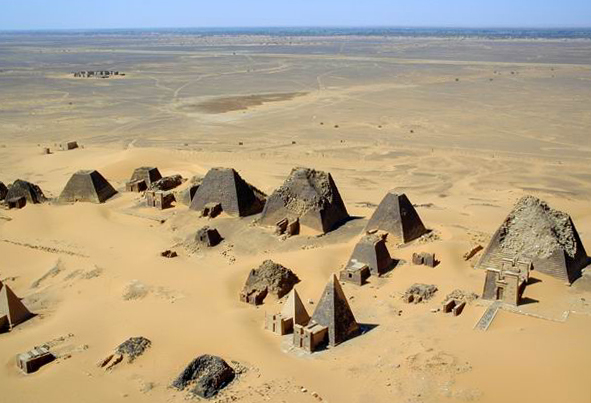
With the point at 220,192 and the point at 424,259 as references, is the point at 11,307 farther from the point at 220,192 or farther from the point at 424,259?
the point at 424,259

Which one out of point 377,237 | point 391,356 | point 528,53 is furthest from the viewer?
point 528,53

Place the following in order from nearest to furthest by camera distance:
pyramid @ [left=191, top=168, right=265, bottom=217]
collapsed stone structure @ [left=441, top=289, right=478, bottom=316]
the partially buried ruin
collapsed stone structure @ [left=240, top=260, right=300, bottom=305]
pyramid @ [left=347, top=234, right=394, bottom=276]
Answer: collapsed stone structure @ [left=441, top=289, right=478, bottom=316]
collapsed stone structure @ [left=240, top=260, right=300, bottom=305]
the partially buried ruin
pyramid @ [left=347, top=234, right=394, bottom=276]
pyramid @ [left=191, top=168, right=265, bottom=217]

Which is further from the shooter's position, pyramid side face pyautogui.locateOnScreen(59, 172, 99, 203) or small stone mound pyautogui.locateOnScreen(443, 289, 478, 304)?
pyramid side face pyautogui.locateOnScreen(59, 172, 99, 203)

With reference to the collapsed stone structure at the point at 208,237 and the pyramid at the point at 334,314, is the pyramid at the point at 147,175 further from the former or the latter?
the pyramid at the point at 334,314

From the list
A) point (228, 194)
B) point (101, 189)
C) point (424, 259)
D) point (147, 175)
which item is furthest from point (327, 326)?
point (147, 175)

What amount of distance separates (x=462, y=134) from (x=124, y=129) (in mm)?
32652

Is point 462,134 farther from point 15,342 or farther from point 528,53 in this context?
point 528,53

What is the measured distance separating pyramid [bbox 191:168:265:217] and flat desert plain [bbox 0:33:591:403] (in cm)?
93

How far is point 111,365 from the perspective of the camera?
56.9ft

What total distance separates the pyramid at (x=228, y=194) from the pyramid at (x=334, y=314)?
12107 mm

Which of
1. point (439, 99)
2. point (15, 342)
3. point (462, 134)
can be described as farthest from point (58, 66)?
point (15, 342)

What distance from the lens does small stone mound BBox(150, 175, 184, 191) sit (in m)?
34.2

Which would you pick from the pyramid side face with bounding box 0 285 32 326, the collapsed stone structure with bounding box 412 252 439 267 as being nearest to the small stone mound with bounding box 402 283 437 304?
the collapsed stone structure with bounding box 412 252 439 267

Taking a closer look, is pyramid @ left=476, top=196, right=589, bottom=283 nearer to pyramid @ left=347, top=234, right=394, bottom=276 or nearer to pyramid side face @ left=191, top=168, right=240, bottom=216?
pyramid @ left=347, top=234, right=394, bottom=276
